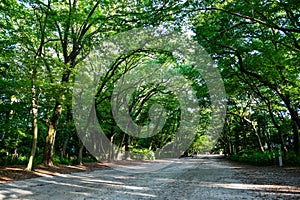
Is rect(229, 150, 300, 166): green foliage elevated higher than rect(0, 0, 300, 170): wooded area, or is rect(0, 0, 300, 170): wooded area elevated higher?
rect(0, 0, 300, 170): wooded area

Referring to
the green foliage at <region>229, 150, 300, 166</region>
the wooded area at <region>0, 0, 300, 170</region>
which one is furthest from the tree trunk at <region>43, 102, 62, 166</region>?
the green foliage at <region>229, 150, 300, 166</region>

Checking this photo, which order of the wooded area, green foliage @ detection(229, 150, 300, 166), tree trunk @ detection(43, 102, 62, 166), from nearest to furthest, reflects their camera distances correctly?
the wooded area < tree trunk @ detection(43, 102, 62, 166) < green foliage @ detection(229, 150, 300, 166)

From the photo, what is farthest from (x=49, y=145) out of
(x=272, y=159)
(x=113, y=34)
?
(x=272, y=159)

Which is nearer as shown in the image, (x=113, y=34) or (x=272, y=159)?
(x=113, y=34)

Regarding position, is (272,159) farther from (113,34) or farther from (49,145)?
(49,145)

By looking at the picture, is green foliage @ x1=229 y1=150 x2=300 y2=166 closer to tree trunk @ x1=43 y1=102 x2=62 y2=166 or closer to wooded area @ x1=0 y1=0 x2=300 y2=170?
wooded area @ x1=0 y1=0 x2=300 y2=170

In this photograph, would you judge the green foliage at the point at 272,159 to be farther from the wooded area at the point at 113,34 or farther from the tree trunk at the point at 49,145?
the tree trunk at the point at 49,145

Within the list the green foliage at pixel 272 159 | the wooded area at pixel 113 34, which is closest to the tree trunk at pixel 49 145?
the wooded area at pixel 113 34

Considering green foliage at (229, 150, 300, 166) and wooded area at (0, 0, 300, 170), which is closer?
wooded area at (0, 0, 300, 170)

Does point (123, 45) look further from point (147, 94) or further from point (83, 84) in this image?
point (147, 94)

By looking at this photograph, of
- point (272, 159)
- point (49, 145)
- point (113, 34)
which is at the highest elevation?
point (113, 34)

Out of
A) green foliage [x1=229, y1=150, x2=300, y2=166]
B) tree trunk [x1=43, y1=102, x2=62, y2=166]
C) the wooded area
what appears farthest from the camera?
green foliage [x1=229, y1=150, x2=300, y2=166]

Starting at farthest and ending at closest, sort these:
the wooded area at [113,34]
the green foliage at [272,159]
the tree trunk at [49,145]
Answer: the green foliage at [272,159], the tree trunk at [49,145], the wooded area at [113,34]

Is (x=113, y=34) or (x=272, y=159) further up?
(x=113, y=34)
